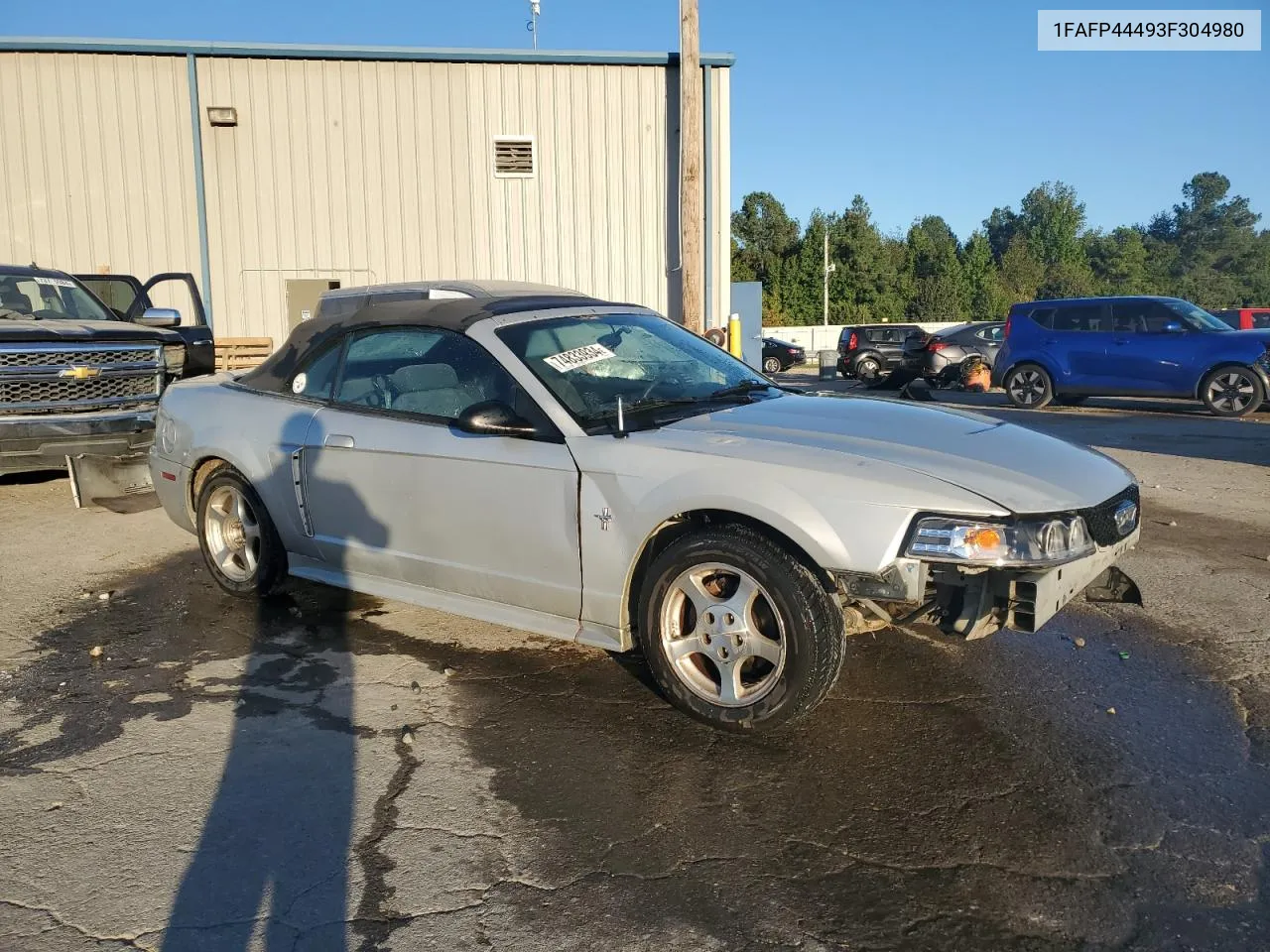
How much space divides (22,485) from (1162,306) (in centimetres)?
1438

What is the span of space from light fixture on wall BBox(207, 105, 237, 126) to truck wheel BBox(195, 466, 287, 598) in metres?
12.0

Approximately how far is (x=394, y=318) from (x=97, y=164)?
43.7 ft

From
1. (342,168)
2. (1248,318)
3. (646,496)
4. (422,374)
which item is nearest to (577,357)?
(422,374)

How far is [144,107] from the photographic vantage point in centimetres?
1524

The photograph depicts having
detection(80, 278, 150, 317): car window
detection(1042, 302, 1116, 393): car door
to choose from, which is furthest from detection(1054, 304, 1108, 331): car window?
detection(80, 278, 150, 317): car window

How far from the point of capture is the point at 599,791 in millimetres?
3180

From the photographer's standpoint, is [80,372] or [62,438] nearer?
[62,438]

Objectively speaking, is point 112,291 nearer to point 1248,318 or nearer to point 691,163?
point 691,163

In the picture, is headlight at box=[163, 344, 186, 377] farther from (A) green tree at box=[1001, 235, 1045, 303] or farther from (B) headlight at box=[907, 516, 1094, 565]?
(A) green tree at box=[1001, 235, 1045, 303]

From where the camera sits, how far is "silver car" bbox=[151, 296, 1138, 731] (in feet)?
10.6

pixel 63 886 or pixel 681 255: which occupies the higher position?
pixel 681 255

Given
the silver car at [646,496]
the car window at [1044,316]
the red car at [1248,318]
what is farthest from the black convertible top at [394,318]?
the red car at [1248,318]

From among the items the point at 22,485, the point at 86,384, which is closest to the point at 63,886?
the point at 86,384

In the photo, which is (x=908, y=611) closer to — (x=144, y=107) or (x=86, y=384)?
(x=86, y=384)
